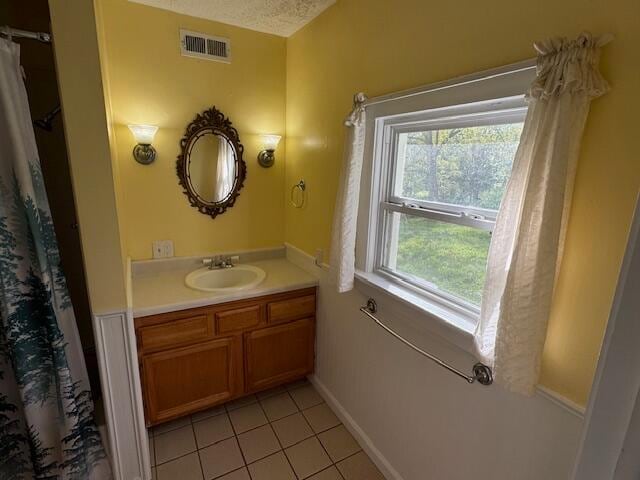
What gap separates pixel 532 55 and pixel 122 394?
209 centimetres

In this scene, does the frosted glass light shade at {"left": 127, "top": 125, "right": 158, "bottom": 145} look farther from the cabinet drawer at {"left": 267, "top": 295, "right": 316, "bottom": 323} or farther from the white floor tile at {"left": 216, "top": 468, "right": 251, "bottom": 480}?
the white floor tile at {"left": 216, "top": 468, "right": 251, "bottom": 480}

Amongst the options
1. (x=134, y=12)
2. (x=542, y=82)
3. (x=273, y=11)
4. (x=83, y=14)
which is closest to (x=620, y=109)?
(x=542, y=82)

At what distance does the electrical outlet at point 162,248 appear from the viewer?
2.26m

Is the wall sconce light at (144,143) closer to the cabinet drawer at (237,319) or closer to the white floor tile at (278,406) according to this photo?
the cabinet drawer at (237,319)

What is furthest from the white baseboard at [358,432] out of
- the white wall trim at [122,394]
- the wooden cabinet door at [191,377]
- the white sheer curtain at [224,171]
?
the white sheer curtain at [224,171]

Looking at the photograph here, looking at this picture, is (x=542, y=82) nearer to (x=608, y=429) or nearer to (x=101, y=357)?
(x=608, y=429)

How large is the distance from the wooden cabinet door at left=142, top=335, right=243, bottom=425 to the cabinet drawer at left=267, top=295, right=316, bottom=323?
0.26 metres

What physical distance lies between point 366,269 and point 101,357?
1.33m

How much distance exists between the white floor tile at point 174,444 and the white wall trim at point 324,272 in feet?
4.05

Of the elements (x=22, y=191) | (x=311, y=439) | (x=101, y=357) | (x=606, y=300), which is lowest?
(x=311, y=439)

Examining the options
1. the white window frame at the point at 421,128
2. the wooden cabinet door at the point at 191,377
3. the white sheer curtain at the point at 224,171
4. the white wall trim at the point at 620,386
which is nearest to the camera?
Answer: the white wall trim at the point at 620,386

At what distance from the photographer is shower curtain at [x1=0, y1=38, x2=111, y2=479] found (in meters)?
1.29

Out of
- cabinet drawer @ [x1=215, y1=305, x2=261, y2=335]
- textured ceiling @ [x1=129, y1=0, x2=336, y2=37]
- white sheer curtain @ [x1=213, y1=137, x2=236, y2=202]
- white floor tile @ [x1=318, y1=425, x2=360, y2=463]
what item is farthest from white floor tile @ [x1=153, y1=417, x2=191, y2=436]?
textured ceiling @ [x1=129, y1=0, x2=336, y2=37]

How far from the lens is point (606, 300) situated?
0.89 m
